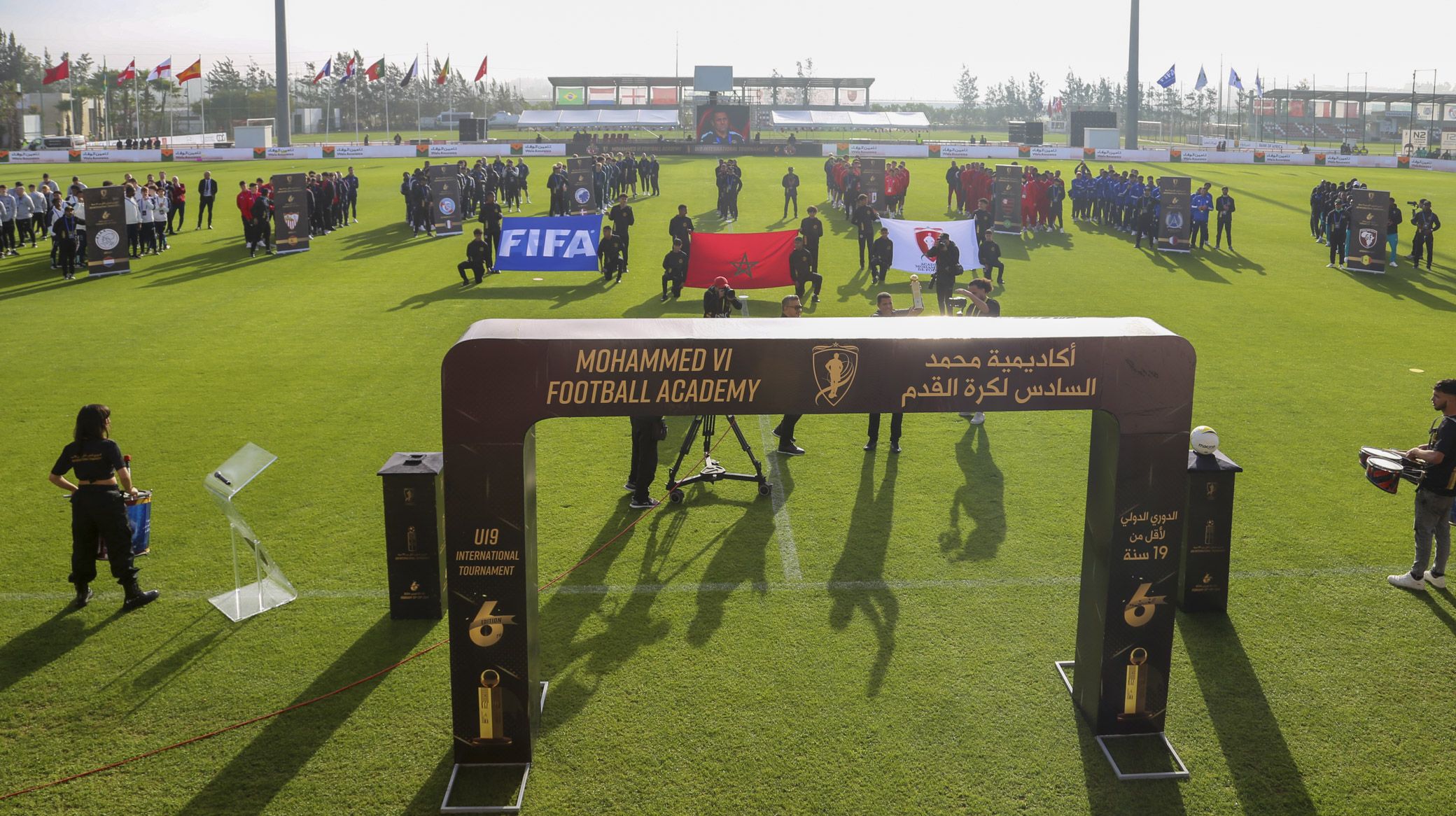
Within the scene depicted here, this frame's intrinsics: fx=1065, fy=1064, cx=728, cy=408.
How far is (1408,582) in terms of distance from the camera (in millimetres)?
9242

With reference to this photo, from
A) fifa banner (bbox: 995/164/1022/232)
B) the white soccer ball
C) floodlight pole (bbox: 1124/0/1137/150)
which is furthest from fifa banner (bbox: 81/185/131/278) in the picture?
floodlight pole (bbox: 1124/0/1137/150)

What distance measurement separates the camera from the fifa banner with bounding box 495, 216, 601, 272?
994 inches

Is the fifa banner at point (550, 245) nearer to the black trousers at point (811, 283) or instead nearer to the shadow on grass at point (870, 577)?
the black trousers at point (811, 283)

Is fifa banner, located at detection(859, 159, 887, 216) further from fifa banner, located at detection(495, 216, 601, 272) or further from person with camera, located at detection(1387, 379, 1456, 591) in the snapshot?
person with camera, located at detection(1387, 379, 1456, 591)

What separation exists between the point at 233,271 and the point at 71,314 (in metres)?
5.20

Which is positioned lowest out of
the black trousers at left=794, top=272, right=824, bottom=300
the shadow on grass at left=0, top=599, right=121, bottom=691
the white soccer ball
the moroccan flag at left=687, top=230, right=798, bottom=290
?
the shadow on grass at left=0, top=599, right=121, bottom=691

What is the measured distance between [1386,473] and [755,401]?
5815 millimetres

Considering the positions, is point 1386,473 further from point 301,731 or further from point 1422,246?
point 1422,246

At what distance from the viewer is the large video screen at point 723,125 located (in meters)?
60.3

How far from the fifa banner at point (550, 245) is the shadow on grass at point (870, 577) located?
14837mm

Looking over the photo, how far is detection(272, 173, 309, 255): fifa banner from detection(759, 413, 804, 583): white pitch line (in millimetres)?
19870

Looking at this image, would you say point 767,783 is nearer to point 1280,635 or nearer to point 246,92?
point 1280,635

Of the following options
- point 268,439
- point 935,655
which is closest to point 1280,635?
point 935,655

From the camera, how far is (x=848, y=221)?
35.4 metres
